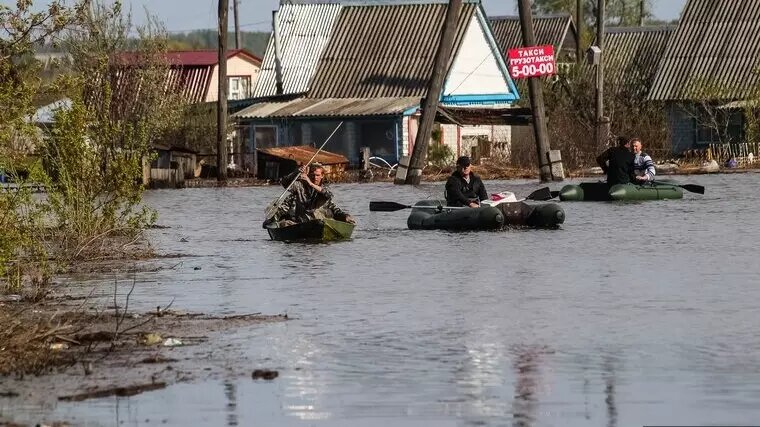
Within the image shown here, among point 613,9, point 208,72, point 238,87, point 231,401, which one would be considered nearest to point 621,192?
point 231,401

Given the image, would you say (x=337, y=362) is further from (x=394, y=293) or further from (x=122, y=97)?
(x=122, y=97)

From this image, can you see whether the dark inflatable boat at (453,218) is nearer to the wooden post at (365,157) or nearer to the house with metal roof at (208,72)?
the wooden post at (365,157)

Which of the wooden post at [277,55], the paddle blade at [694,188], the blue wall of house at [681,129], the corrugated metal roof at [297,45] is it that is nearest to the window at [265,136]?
the corrugated metal roof at [297,45]

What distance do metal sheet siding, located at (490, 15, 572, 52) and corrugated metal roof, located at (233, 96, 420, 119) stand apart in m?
16.2

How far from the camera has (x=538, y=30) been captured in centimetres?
8156

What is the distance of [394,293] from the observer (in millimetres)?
18906

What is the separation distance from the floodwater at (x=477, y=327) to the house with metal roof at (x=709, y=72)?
98.9 feet

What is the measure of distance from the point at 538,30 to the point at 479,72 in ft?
57.3

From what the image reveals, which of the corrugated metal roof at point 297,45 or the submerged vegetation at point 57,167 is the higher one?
the corrugated metal roof at point 297,45

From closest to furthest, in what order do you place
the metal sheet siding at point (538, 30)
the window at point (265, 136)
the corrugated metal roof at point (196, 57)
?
1. the window at point (265, 136)
2. the corrugated metal roof at point (196, 57)
3. the metal sheet siding at point (538, 30)

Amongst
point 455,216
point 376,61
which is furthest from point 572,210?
point 376,61

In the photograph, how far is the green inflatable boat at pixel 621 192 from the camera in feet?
114

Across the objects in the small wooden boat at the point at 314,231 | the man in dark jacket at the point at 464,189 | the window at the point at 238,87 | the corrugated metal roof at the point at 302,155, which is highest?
the window at the point at 238,87

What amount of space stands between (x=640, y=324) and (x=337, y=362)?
3.35 metres
